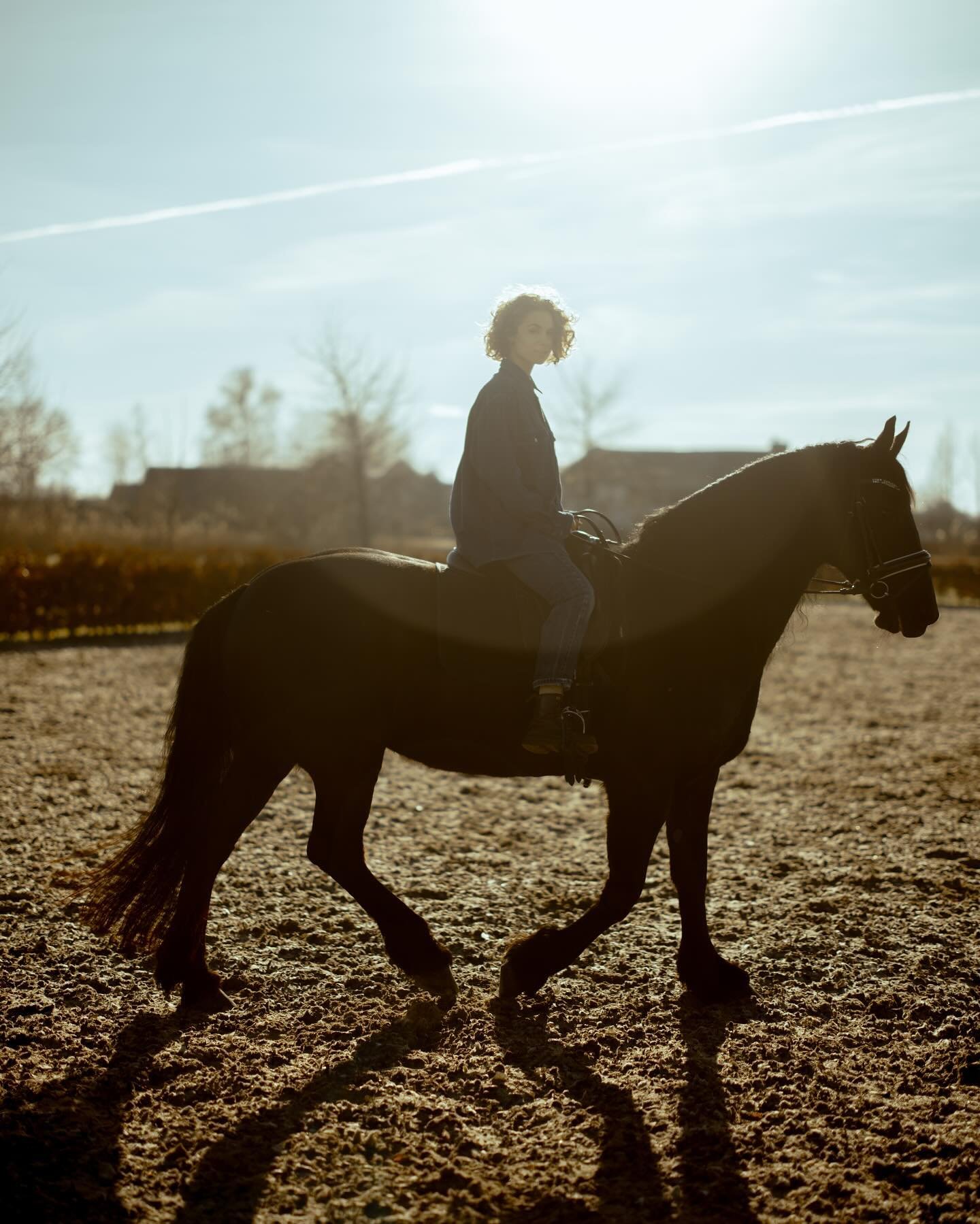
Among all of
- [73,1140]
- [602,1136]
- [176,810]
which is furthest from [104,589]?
[602,1136]

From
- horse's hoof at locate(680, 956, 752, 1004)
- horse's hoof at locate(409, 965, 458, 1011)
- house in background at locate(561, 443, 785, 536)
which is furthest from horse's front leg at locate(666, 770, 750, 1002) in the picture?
Result: house in background at locate(561, 443, 785, 536)

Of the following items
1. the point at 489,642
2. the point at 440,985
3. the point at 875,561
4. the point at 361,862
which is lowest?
the point at 440,985

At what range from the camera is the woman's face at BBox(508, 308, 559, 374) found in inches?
161

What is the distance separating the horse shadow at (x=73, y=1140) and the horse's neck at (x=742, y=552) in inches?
101

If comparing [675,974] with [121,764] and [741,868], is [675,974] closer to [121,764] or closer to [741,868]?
[741,868]

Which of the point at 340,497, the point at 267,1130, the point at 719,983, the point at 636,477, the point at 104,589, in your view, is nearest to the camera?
the point at 267,1130

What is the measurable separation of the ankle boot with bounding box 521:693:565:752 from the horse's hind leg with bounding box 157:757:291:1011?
1.07m

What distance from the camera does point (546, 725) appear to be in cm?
389

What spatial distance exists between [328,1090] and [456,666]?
61.6 inches

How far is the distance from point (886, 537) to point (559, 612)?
4.62 ft

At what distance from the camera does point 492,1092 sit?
3439 millimetres

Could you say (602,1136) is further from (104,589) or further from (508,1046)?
(104,589)

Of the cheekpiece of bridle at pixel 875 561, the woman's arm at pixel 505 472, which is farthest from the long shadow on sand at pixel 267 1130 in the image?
the cheekpiece of bridle at pixel 875 561

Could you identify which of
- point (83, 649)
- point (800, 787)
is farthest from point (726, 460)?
point (800, 787)
